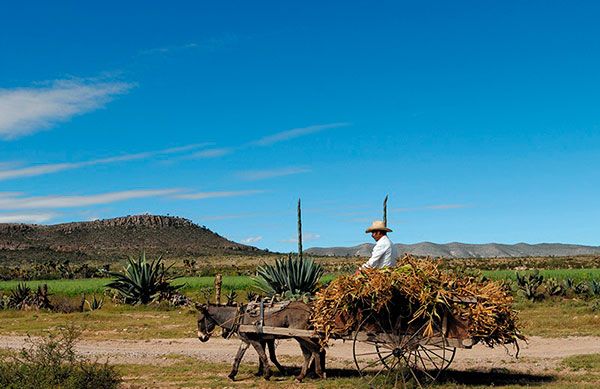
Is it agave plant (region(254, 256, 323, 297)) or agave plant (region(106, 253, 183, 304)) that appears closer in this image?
agave plant (region(254, 256, 323, 297))

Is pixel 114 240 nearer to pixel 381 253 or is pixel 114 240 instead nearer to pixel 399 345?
pixel 381 253

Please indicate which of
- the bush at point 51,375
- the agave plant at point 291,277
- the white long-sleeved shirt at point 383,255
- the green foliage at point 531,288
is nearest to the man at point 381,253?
the white long-sleeved shirt at point 383,255

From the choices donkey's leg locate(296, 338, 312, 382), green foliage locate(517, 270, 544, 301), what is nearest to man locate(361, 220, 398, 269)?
donkey's leg locate(296, 338, 312, 382)

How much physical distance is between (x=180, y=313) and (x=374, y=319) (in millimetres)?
16043

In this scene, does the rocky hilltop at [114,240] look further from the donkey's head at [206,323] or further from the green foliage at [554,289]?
the donkey's head at [206,323]

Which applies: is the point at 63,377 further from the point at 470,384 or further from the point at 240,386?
the point at 470,384

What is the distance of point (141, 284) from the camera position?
2889cm

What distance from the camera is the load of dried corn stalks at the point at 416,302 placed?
36.1 feet

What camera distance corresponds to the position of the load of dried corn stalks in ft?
36.1

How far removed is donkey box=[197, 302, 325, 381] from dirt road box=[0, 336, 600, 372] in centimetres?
186

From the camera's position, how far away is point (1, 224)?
359ft

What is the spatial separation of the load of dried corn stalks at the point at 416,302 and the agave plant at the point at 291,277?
453 inches

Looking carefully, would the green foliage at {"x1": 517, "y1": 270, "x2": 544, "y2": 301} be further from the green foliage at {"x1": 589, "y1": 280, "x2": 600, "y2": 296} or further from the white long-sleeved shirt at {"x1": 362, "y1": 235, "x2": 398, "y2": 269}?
the white long-sleeved shirt at {"x1": 362, "y1": 235, "x2": 398, "y2": 269}

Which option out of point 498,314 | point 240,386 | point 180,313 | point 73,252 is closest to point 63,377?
point 240,386
